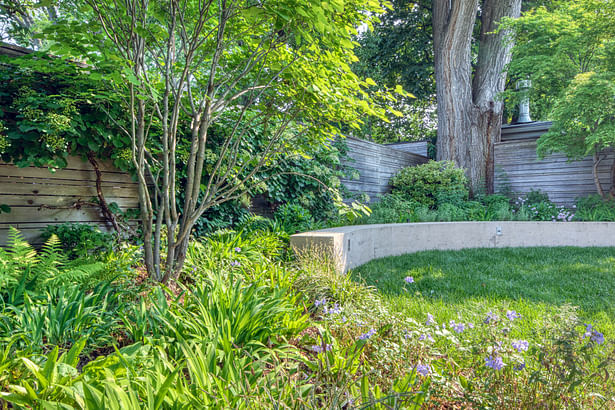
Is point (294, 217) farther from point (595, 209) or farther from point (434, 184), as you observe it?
point (595, 209)

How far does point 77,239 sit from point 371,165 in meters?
5.81

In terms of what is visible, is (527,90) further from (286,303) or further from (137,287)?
(137,287)

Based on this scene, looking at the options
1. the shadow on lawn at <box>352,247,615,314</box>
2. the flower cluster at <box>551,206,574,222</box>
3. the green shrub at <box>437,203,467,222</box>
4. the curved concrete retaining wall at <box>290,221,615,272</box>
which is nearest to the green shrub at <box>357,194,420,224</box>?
the green shrub at <box>437,203,467,222</box>

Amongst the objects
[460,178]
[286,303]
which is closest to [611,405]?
[286,303]

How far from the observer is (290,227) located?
4598 mm

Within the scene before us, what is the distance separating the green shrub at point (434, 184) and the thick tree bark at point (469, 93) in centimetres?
74

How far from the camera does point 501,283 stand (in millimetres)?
3336

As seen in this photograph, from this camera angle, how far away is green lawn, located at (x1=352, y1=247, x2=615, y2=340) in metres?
2.46

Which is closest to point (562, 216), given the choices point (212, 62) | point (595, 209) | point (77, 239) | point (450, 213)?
point (595, 209)

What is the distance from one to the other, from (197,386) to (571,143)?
26.5 feet

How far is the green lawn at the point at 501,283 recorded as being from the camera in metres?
2.46

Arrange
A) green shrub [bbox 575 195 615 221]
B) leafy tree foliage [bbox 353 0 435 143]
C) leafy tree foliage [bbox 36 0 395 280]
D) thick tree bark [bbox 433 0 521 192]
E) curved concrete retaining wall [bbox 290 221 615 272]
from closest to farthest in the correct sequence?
leafy tree foliage [bbox 36 0 395 280] < curved concrete retaining wall [bbox 290 221 615 272] < green shrub [bbox 575 195 615 221] < thick tree bark [bbox 433 0 521 192] < leafy tree foliage [bbox 353 0 435 143]

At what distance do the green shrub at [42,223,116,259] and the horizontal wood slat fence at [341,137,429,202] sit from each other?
4319 mm

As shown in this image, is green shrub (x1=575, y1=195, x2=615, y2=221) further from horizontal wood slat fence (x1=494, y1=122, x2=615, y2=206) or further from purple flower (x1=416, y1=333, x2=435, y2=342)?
purple flower (x1=416, y1=333, x2=435, y2=342)
